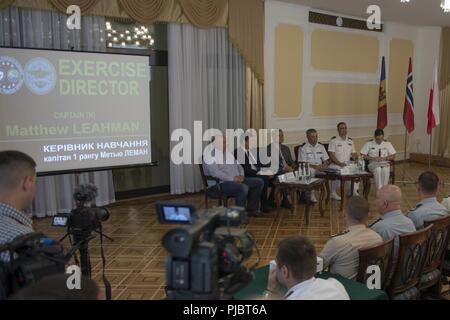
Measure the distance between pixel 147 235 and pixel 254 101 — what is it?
127 inches

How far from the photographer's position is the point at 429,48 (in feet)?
33.7

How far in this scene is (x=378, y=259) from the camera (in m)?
2.37

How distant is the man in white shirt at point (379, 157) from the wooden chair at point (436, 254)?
12.7 ft

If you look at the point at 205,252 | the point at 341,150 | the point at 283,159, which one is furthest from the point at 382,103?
the point at 205,252

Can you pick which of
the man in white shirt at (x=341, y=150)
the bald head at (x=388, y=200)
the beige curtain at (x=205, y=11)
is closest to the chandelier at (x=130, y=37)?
the beige curtain at (x=205, y=11)

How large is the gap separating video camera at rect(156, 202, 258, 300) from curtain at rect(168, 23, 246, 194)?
5.28 meters

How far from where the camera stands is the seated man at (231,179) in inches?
217

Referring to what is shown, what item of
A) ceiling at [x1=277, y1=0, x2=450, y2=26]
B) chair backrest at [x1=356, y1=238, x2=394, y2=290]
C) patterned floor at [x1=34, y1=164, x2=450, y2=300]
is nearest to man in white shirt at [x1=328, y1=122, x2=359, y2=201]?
patterned floor at [x1=34, y1=164, x2=450, y2=300]

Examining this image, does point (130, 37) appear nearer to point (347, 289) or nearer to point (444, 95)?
point (347, 289)

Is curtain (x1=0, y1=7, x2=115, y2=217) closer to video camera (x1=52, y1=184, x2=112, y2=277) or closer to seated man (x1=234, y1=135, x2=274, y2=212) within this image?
seated man (x1=234, y1=135, x2=274, y2=212)

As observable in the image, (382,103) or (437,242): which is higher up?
(382,103)

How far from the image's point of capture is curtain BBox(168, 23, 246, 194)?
6.60m

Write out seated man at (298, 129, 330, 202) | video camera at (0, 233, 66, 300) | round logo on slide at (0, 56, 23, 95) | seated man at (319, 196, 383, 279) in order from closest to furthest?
video camera at (0, 233, 66, 300), seated man at (319, 196, 383, 279), round logo on slide at (0, 56, 23, 95), seated man at (298, 129, 330, 202)

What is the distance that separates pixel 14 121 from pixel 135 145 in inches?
53.1
